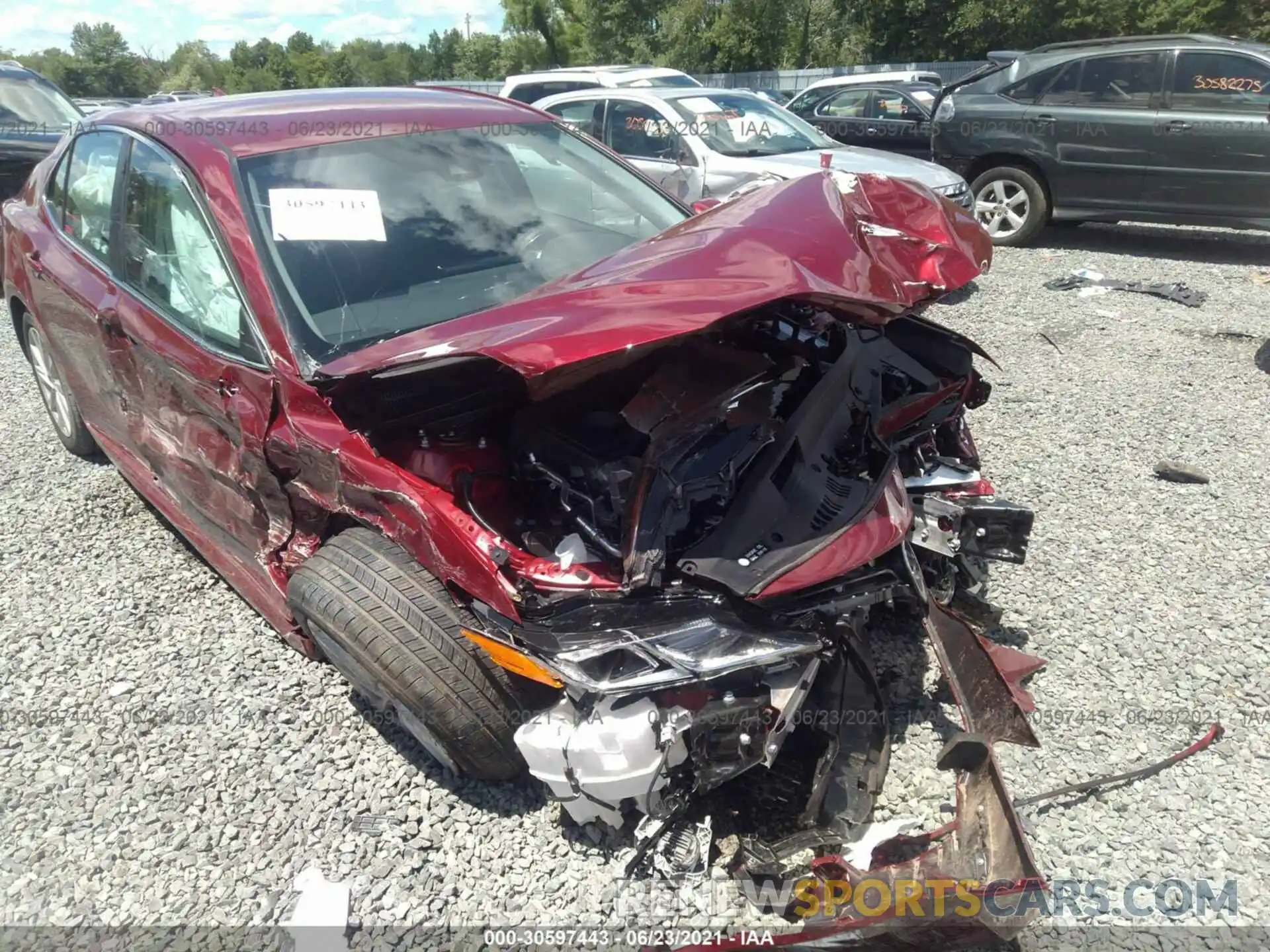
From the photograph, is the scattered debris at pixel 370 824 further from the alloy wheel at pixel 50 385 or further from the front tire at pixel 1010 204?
the front tire at pixel 1010 204

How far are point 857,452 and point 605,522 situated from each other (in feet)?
2.70

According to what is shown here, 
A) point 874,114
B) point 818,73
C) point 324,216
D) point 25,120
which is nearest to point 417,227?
point 324,216

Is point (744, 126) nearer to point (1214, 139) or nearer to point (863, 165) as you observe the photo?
point (863, 165)

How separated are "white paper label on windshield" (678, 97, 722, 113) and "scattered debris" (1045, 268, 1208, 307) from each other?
10.8 ft

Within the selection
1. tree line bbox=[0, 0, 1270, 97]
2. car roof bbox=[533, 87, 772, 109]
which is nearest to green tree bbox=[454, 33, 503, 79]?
tree line bbox=[0, 0, 1270, 97]

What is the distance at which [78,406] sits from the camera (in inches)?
161

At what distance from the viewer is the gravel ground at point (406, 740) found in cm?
226

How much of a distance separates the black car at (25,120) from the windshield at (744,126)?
5.53 metres

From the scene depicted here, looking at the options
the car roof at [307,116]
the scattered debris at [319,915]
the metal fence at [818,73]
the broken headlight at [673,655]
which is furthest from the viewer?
the metal fence at [818,73]

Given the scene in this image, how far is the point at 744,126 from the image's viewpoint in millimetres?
7805

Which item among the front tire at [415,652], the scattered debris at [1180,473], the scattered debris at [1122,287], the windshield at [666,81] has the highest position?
the windshield at [666,81]

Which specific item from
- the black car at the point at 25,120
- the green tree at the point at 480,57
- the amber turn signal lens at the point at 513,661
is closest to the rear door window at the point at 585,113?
the black car at the point at 25,120

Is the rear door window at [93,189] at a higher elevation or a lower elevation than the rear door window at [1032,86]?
lower

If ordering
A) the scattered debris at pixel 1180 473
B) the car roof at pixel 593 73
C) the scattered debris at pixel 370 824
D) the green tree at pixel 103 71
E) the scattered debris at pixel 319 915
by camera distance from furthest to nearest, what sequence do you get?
1. the green tree at pixel 103 71
2. the car roof at pixel 593 73
3. the scattered debris at pixel 1180 473
4. the scattered debris at pixel 370 824
5. the scattered debris at pixel 319 915
